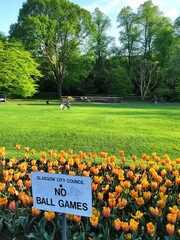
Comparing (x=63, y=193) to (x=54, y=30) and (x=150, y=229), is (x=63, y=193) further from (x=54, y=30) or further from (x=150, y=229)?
(x=54, y=30)

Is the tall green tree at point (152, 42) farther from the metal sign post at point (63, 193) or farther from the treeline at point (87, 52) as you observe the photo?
the metal sign post at point (63, 193)

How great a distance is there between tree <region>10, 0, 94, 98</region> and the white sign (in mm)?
44479

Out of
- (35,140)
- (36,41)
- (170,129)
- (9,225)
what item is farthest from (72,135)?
(36,41)

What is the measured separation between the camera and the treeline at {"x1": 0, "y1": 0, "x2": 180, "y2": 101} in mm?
41750

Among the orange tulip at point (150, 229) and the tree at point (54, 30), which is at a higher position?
the tree at point (54, 30)

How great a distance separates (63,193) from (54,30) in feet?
155

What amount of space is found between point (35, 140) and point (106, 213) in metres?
6.84

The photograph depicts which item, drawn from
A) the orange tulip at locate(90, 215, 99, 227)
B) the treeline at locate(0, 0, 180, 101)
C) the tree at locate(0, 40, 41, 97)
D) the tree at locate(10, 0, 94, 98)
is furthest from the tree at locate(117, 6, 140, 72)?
the orange tulip at locate(90, 215, 99, 227)

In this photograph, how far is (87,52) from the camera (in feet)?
169

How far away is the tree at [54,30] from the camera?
4559cm

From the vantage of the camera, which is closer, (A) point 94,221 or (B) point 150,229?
(B) point 150,229

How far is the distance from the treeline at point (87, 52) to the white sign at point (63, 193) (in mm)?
35814

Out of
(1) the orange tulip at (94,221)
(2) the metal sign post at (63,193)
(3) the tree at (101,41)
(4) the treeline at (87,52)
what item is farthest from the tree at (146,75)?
(2) the metal sign post at (63,193)

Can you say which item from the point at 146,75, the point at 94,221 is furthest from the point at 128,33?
the point at 94,221
